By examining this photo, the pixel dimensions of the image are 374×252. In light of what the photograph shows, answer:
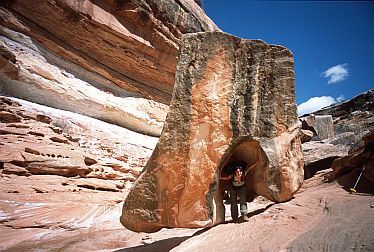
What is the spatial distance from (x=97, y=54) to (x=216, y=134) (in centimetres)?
1258

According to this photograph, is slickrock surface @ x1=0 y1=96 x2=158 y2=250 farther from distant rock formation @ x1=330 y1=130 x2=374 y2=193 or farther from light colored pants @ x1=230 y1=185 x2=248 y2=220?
distant rock formation @ x1=330 y1=130 x2=374 y2=193

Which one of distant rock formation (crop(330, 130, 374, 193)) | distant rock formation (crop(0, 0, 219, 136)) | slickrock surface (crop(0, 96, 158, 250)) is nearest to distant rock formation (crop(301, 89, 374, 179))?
distant rock formation (crop(330, 130, 374, 193))

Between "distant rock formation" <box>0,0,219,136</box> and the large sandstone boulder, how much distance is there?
9972 millimetres

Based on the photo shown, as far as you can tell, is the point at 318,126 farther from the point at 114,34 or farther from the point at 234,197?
the point at 114,34

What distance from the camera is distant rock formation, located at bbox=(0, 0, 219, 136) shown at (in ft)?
40.6

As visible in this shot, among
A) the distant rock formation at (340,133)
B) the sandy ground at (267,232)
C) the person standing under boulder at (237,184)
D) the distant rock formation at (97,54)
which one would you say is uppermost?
the distant rock formation at (97,54)

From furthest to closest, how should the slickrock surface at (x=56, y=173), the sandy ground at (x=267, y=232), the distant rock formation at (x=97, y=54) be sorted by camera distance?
the distant rock formation at (x=97, y=54) → the slickrock surface at (x=56, y=173) → the sandy ground at (x=267, y=232)

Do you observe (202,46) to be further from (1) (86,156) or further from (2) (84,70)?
(2) (84,70)

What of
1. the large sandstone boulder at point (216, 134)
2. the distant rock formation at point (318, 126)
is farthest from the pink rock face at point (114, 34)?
the large sandstone boulder at point (216, 134)

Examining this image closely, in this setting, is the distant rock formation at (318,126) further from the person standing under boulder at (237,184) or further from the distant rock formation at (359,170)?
the person standing under boulder at (237,184)

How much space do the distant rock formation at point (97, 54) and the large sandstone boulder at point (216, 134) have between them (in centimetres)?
997

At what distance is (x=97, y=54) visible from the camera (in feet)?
49.4

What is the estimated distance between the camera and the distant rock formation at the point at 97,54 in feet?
40.6

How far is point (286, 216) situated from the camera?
387 centimetres
